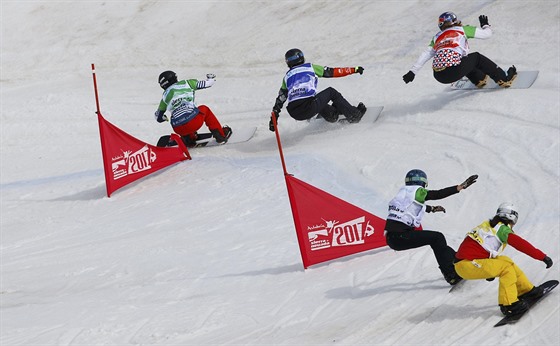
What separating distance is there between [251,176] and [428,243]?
522cm

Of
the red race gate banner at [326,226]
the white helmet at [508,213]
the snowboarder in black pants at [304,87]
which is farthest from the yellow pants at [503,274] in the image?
the snowboarder in black pants at [304,87]

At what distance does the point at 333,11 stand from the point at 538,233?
10.6 m

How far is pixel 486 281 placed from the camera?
940 cm

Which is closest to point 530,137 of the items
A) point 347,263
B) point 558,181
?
point 558,181

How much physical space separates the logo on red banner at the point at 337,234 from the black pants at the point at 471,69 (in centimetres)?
397

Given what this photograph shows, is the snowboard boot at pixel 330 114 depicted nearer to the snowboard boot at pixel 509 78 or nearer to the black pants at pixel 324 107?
the black pants at pixel 324 107

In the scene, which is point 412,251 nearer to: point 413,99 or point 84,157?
point 413,99

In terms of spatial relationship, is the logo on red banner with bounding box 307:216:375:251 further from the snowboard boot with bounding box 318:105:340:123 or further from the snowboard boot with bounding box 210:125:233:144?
the snowboard boot with bounding box 210:125:233:144

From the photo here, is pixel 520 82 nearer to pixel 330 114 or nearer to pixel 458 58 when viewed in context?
pixel 458 58

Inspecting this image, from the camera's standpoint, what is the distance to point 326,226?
1075 centimetres

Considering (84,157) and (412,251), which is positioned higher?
(84,157)

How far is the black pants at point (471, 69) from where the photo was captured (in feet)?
45.6

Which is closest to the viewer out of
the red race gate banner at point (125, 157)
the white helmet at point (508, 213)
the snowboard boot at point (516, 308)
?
the snowboard boot at point (516, 308)

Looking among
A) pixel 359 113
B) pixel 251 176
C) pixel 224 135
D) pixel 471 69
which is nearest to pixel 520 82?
pixel 471 69
